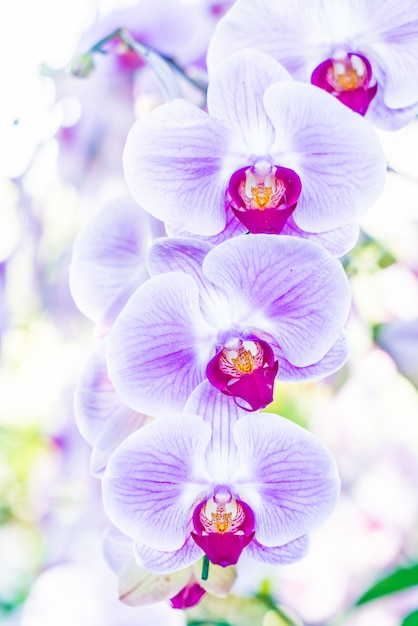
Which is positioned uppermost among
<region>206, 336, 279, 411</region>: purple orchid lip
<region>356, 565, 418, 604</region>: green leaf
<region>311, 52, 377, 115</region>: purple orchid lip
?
<region>311, 52, 377, 115</region>: purple orchid lip

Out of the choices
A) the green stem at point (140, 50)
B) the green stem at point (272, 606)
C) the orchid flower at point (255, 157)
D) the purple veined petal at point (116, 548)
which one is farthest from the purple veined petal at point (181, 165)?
the green stem at point (272, 606)

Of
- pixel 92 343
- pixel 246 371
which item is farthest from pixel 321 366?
pixel 92 343

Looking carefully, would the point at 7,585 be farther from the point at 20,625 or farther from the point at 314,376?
the point at 314,376

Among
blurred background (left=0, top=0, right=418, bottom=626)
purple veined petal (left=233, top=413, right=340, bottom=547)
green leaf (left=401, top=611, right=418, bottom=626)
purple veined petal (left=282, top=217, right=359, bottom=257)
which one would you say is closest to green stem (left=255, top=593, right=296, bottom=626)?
blurred background (left=0, top=0, right=418, bottom=626)

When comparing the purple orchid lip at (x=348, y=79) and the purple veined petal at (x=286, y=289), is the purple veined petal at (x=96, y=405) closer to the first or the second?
the purple veined petal at (x=286, y=289)

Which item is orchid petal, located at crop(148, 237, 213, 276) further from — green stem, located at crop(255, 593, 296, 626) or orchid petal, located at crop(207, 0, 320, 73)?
green stem, located at crop(255, 593, 296, 626)

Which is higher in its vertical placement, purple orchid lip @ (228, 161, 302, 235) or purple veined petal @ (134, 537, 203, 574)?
purple orchid lip @ (228, 161, 302, 235)
